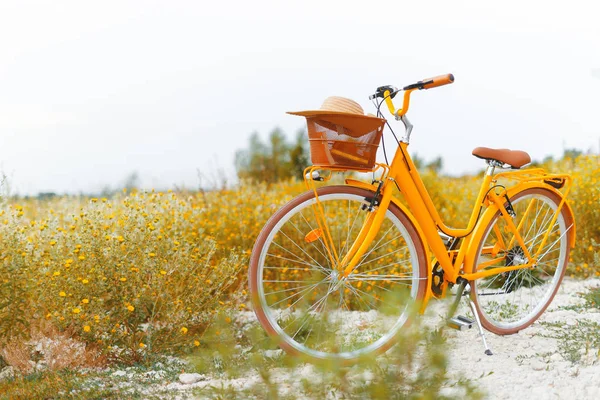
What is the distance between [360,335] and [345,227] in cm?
193

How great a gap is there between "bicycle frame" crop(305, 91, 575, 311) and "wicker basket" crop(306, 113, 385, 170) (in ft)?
0.38

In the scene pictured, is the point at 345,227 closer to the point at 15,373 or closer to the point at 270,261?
the point at 270,261

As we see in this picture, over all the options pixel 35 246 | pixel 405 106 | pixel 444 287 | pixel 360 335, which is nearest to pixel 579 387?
pixel 444 287

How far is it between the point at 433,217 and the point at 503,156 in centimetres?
66

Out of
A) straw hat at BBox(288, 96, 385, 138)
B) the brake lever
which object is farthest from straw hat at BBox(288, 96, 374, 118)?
the brake lever

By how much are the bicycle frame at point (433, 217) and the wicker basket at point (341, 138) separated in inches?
4.6

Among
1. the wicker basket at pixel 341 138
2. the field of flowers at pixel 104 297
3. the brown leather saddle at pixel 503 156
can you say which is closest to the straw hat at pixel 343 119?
the wicker basket at pixel 341 138

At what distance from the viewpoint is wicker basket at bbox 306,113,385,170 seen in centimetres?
331

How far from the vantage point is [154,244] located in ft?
14.2

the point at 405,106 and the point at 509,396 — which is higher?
the point at 405,106

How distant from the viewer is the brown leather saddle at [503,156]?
4055mm

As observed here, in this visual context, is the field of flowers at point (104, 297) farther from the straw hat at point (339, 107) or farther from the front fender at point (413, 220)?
the straw hat at point (339, 107)

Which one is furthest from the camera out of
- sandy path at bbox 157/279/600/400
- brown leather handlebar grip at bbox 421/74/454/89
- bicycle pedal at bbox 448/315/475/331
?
bicycle pedal at bbox 448/315/475/331

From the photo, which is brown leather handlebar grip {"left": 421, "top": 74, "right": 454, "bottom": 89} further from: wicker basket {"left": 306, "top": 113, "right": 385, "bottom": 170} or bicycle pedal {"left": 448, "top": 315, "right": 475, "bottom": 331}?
bicycle pedal {"left": 448, "top": 315, "right": 475, "bottom": 331}
